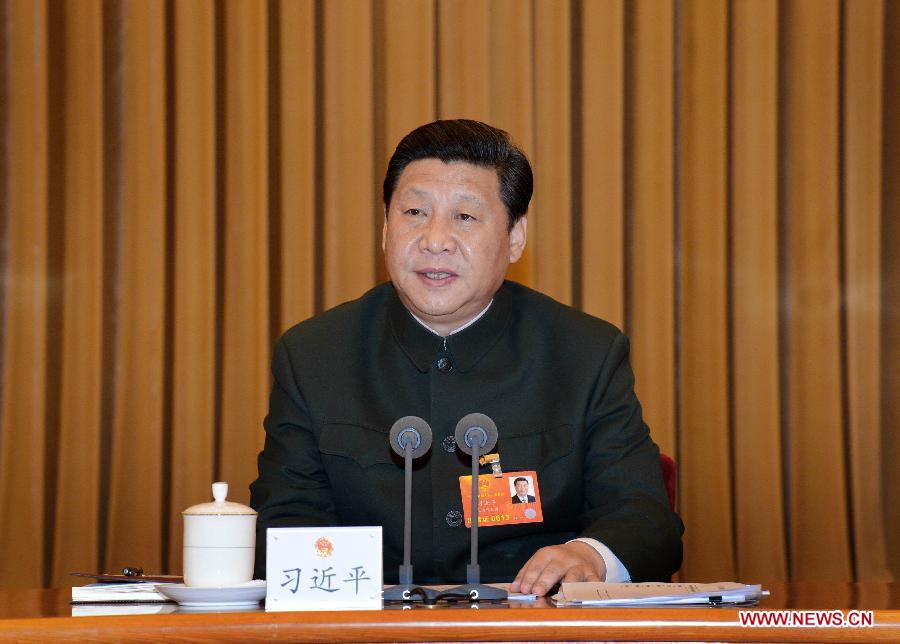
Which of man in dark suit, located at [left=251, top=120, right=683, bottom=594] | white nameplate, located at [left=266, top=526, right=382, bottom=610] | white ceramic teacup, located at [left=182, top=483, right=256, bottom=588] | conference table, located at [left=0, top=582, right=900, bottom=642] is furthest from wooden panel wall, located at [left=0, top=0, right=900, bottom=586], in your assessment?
conference table, located at [left=0, top=582, right=900, bottom=642]

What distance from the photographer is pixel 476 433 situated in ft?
5.57

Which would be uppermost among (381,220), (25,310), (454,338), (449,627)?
(381,220)

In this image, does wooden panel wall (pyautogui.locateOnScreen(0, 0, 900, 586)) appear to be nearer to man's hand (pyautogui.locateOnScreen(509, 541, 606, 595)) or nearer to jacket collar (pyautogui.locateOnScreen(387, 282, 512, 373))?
jacket collar (pyautogui.locateOnScreen(387, 282, 512, 373))

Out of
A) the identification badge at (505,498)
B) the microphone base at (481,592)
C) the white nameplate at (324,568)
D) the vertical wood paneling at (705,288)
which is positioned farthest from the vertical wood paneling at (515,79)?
the white nameplate at (324,568)

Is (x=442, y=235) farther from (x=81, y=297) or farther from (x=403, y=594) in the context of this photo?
(x=81, y=297)

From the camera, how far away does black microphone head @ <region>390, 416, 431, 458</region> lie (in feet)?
5.55

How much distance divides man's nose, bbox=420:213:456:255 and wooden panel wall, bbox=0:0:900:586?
1531 millimetres

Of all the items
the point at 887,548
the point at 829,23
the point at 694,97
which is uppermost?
the point at 829,23

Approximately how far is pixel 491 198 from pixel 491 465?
561 mm

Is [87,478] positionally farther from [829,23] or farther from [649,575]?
[829,23]

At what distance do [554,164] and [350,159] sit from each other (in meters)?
0.68

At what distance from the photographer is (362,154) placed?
3.72 meters

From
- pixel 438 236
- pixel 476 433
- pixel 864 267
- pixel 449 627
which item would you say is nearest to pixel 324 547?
pixel 449 627

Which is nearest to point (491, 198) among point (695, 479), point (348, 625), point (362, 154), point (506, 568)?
point (506, 568)
